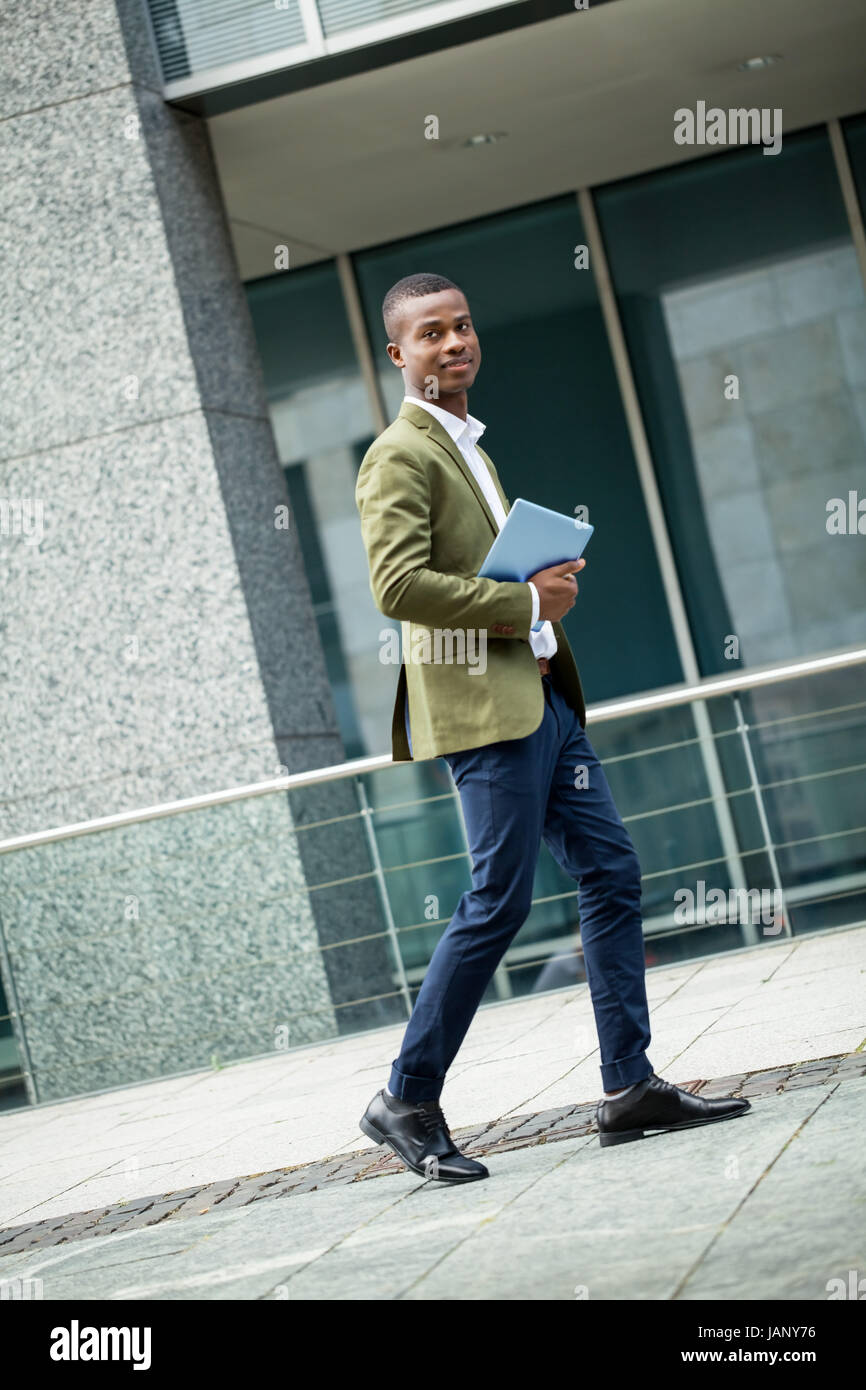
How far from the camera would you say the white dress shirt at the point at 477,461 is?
3.89 meters

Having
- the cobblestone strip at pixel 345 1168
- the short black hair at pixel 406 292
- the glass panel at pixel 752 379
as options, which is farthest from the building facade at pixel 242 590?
the short black hair at pixel 406 292

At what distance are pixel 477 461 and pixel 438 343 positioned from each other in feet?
1.08

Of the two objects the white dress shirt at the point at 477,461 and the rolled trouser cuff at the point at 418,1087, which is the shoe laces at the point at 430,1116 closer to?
the rolled trouser cuff at the point at 418,1087

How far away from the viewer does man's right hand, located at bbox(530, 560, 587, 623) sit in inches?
147

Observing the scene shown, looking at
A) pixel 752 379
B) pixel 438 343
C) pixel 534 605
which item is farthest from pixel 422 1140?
pixel 752 379

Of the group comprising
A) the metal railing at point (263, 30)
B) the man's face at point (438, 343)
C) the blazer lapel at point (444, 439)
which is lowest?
the blazer lapel at point (444, 439)

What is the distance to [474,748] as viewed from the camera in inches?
147

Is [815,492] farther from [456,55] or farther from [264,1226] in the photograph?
[264,1226]

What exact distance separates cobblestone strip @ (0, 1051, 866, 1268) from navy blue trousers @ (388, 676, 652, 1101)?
0.39m

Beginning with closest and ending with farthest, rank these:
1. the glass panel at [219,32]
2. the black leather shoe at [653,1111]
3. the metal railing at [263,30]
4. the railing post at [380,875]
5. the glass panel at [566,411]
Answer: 1. the black leather shoe at [653,1111]
2. the railing post at [380,875]
3. the metal railing at [263,30]
4. the glass panel at [219,32]
5. the glass panel at [566,411]

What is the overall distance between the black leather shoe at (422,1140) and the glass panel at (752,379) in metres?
6.22

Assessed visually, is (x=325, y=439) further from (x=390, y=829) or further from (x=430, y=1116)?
(x=430, y=1116)

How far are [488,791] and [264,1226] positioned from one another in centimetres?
110
